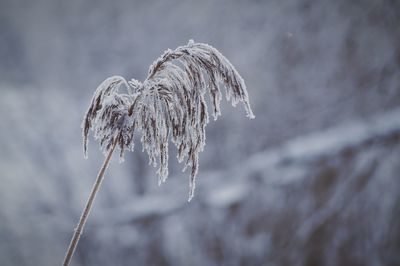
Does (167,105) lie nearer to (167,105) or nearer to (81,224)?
(167,105)

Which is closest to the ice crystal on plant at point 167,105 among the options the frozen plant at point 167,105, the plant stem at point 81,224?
the frozen plant at point 167,105

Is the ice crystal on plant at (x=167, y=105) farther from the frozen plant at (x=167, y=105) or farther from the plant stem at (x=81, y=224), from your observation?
the plant stem at (x=81, y=224)

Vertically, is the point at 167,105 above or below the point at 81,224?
above

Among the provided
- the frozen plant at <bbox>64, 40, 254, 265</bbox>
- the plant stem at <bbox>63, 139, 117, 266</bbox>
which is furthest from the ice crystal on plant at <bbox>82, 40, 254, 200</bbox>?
the plant stem at <bbox>63, 139, 117, 266</bbox>

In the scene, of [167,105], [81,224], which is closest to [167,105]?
[167,105]

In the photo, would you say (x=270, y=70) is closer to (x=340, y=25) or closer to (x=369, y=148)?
(x=340, y=25)

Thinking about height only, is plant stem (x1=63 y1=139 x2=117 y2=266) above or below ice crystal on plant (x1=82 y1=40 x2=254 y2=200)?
below

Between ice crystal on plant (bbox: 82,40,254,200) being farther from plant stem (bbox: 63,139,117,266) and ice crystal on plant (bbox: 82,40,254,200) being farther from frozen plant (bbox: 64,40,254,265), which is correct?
plant stem (bbox: 63,139,117,266)

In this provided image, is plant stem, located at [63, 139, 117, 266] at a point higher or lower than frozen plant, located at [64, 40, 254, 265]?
lower
